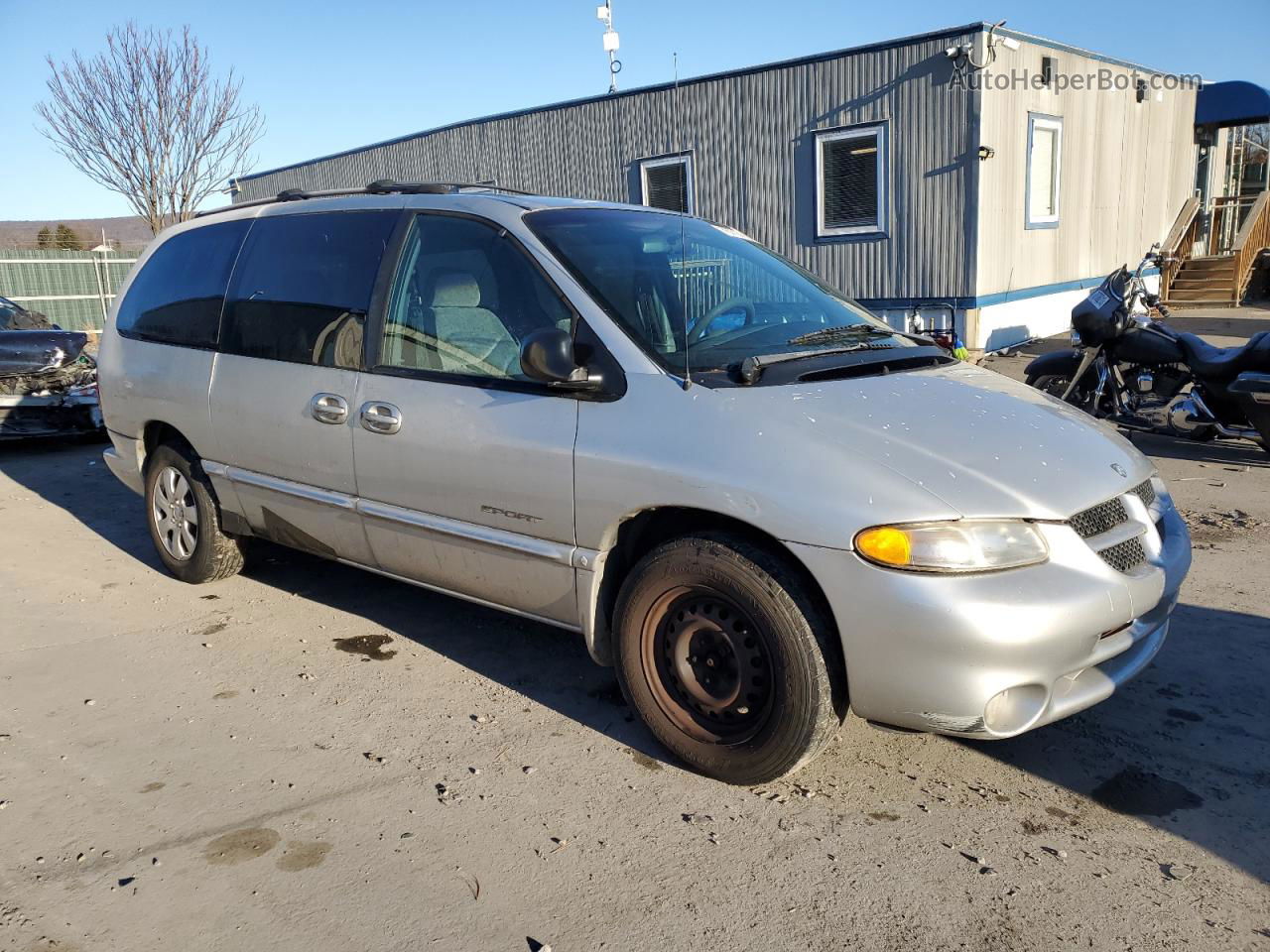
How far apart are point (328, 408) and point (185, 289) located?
1.57 metres

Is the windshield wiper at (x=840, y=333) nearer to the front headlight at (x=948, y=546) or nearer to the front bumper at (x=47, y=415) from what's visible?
the front headlight at (x=948, y=546)

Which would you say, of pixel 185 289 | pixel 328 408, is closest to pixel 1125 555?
pixel 328 408

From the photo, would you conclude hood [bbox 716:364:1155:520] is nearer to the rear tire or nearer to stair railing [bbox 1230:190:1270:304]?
the rear tire

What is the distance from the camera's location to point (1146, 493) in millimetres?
3391

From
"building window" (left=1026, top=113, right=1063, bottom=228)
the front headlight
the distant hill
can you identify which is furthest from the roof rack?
the distant hill

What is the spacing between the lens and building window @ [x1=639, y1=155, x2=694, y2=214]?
16047mm

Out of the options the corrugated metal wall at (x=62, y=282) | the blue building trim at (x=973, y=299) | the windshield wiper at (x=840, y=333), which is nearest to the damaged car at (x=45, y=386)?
the windshield wiper at (x=840, y=333)

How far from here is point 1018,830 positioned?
2.95m

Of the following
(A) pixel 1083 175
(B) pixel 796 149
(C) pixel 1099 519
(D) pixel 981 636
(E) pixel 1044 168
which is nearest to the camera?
(D) pixel 981 636

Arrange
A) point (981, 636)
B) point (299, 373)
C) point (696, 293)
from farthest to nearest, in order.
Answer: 1. point (299, 373)
2. point (696, 293)
3. point (981, 636)

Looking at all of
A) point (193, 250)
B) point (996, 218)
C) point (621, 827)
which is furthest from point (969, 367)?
point (996, 218)

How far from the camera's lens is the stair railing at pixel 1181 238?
18.4 m

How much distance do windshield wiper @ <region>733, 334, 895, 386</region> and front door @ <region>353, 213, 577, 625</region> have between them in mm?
597

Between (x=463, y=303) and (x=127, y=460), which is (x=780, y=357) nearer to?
(x=463, y=303)
